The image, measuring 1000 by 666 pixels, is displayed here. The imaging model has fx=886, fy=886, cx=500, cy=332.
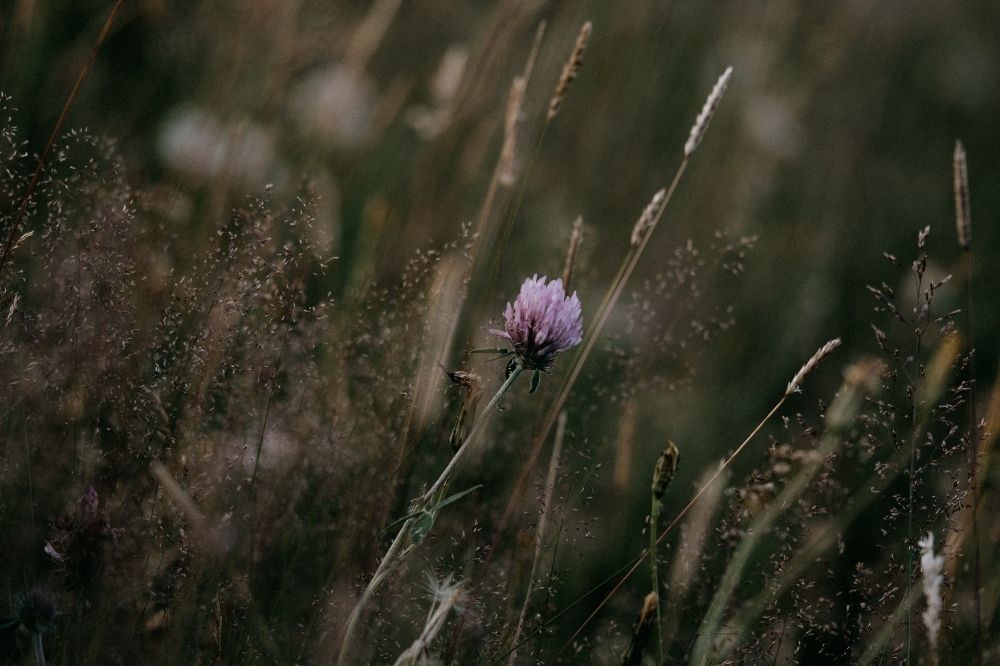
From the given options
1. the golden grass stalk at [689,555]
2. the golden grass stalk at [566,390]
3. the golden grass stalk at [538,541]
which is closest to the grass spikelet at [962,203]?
the golden grass stalk at [566,390]

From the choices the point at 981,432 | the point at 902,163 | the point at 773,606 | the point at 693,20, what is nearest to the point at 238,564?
the point at 773,606

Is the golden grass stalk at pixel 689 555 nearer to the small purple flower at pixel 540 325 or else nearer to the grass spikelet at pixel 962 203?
the small purple flower at pixel 540 325

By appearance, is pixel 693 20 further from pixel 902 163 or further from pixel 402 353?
pixel 402 353

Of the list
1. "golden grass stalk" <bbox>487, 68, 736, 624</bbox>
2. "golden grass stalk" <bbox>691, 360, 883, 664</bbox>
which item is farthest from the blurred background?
"golden grass stalk" <bbox>691, 360, 883, 664</bbox>

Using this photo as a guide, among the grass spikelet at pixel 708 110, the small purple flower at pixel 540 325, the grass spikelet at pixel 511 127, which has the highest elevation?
the grass spikelet at pixel 708 110

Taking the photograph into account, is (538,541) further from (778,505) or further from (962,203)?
(962,203)

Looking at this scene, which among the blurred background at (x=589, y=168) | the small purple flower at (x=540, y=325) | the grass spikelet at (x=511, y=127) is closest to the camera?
the small purple flower at (x=540, y=325)

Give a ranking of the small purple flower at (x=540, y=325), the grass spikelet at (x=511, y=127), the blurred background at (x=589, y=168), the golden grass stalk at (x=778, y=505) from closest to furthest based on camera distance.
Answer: the small purple flower at (x=540, y=325) < the golden grass stalk at (x=778, y=505) < the grass spikelet at (x=511, y=127) < the blurred background at (x=589, y=168)
